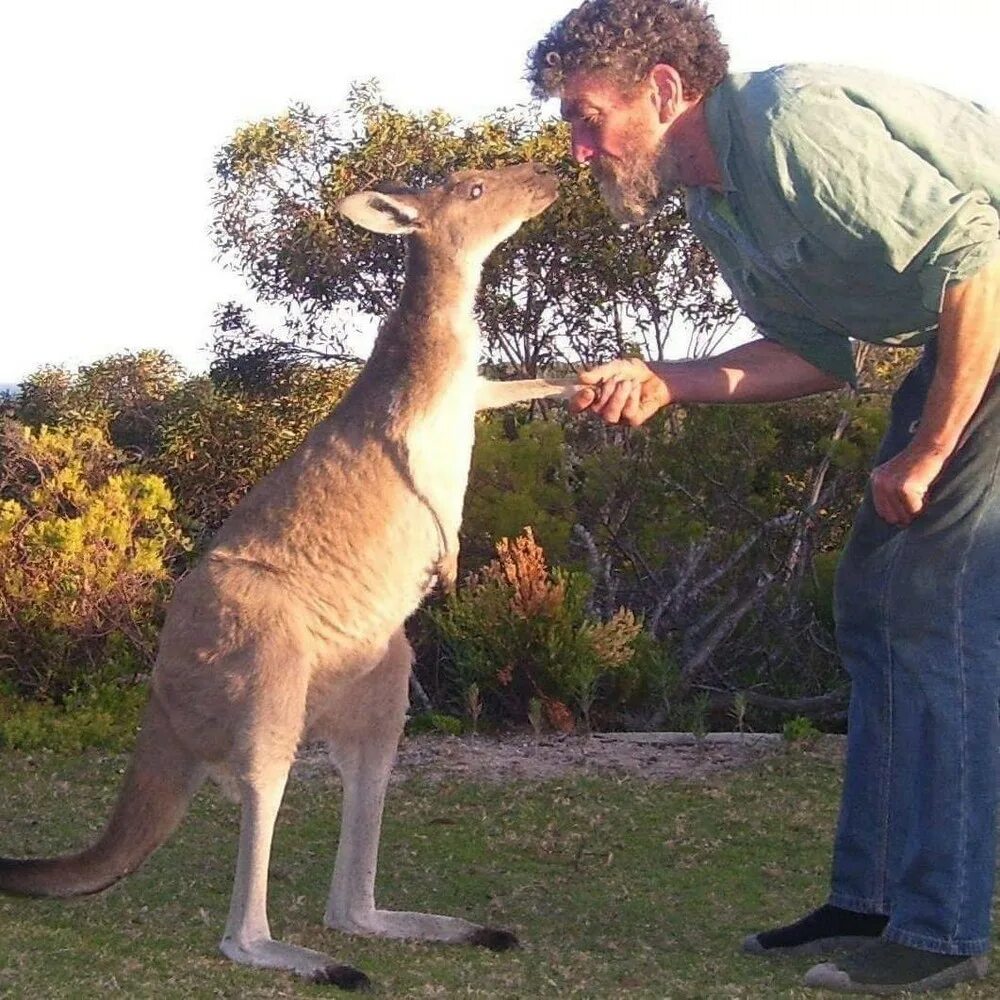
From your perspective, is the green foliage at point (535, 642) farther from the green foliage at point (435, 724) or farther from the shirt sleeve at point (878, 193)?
the shirt sleeve at point (878, 193)

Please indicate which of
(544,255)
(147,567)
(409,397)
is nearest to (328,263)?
(544,255)

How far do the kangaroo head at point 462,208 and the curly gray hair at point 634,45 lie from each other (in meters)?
0.87

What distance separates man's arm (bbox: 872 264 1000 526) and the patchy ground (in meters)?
2.38

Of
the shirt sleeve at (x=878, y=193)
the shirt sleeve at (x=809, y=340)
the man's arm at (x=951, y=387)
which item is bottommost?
the man's arm at (x=951, y=387)

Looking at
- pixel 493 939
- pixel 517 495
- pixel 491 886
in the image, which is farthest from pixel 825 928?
pixel 517 495

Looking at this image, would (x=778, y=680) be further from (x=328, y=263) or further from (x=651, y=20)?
(x=651, y=20)

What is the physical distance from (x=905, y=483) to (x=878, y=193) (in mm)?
588

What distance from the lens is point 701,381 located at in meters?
3.94

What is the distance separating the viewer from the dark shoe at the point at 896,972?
10.9 feet

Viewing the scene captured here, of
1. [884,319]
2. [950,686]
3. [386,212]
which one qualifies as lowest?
[950,686]

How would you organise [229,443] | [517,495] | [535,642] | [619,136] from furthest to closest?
[229,443] < [517,495] < [535,642] < [619,136]

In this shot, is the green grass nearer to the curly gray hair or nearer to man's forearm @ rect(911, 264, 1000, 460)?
man's forearm @ rect(911, 264, 1000, 460)

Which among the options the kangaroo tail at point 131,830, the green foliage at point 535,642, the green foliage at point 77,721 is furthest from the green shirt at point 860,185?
the green foliage at point 77,721

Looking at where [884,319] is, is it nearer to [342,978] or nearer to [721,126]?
[721,126]
